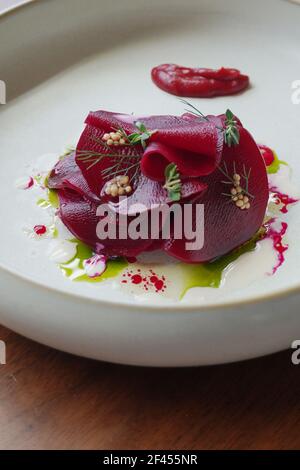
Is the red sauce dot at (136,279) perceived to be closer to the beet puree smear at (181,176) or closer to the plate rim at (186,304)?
the beet puree smear at (181,176)

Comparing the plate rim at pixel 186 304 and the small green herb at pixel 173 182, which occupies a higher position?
the small green herb at pixel 173 182

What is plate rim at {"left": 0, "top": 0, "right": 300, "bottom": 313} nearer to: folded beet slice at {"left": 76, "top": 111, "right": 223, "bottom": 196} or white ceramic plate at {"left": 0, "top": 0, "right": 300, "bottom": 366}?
white ceramic plate at {"left": 0, "top": 0, "right": 300, "bottom": 366}

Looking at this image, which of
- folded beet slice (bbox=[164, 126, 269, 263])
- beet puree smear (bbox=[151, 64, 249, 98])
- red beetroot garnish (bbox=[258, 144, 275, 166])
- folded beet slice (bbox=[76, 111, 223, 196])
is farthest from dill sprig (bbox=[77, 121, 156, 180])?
beet puree smear (bbox=[151, 64, 249, 98])

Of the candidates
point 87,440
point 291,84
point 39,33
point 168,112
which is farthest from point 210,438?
point 39,33

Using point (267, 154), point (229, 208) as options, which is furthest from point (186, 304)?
point (267, 154)

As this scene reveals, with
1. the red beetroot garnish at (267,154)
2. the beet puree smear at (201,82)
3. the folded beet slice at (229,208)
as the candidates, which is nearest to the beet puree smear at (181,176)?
the folded beet slice at (229,208)

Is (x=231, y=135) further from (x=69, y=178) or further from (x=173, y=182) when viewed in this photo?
(x=69, y=178)
